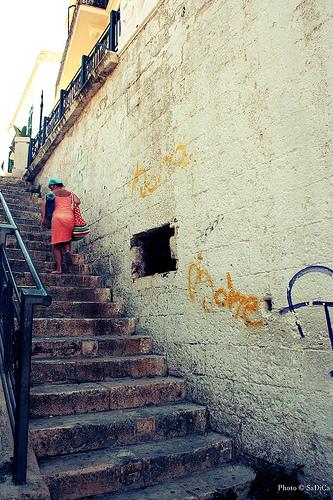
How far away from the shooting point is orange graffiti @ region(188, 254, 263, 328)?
127 inches

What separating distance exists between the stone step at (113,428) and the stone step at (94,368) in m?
0.48

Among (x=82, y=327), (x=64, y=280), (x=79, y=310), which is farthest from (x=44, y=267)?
(x=82, y=327)

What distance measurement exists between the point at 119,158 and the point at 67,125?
2.95 meters

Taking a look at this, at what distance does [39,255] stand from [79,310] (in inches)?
60.1

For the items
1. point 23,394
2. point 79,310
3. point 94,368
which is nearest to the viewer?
point 23,394

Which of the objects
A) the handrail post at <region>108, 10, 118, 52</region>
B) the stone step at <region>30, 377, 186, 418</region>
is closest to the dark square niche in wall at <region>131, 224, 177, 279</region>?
the stone step at <region>30, 377, 186, 418</region>

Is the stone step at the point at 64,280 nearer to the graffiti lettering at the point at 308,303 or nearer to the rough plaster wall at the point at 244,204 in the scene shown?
the rough plaster wall at the point at 244,204

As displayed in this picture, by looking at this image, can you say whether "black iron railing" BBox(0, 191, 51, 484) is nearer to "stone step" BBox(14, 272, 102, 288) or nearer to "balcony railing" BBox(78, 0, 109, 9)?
"stone step" BBox(14, 272, 102, 288)

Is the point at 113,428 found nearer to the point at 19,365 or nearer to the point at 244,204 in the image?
the point at 19,365

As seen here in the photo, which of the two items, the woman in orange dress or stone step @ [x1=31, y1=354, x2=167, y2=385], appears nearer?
stone step @ [x1=31, y1=354, x2=167, y2=385]

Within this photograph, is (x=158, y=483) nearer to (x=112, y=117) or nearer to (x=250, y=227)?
(x=250, y=227)

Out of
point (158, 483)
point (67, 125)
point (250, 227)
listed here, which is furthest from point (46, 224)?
point (158, 483)

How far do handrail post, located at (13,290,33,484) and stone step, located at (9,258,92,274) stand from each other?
3047 mm

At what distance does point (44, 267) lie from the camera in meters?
5.80
